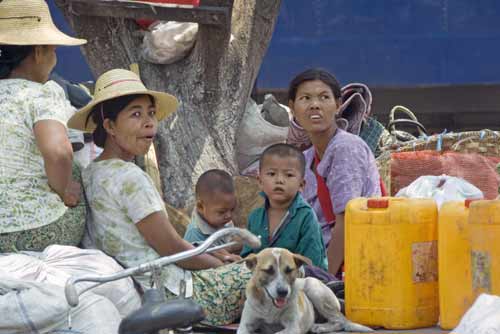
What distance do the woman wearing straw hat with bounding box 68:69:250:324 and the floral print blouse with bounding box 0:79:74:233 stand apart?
19 cm

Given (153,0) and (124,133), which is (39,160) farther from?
(153,0)

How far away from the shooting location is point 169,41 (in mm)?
7238

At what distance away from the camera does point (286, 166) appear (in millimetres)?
5047

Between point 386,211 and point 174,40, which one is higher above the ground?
point 174,40

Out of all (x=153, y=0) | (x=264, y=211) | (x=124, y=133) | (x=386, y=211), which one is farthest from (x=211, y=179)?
(x=153, y=0)

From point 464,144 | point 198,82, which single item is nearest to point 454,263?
point 464,144

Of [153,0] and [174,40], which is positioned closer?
[153,0]

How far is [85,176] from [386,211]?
1.25 metres

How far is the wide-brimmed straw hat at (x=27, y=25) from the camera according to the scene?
15.5 ft

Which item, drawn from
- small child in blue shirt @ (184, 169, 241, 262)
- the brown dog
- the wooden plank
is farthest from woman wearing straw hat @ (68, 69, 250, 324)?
the wooden plank

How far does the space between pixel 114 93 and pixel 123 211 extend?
0.49 metres

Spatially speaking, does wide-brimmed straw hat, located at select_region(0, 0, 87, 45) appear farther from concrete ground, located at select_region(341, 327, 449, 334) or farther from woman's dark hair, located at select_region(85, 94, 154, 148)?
concrete ground, located at select_region(341, 327, 449, 334)

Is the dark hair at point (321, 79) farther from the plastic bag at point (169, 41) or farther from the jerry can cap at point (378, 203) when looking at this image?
the plastic bag at point (169, 41)

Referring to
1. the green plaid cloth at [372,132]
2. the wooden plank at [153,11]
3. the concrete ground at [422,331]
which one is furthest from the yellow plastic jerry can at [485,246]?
the wooden plank at [153,11]
